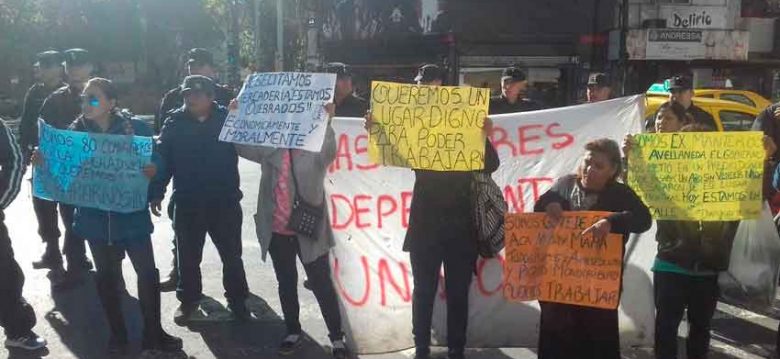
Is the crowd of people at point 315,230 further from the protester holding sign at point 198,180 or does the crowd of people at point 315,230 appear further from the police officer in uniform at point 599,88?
the police officer in uniform at point 599,88

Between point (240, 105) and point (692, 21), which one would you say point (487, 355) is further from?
point (692, 21)

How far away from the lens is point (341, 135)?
4.73m

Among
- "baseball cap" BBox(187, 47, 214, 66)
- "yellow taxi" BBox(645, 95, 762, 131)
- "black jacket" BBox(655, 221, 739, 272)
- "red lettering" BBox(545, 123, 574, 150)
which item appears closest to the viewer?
"black jacket" BBox(655, 221, 739, 272)

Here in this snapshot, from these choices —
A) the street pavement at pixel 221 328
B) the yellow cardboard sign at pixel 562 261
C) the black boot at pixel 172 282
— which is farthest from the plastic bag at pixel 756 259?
the black boot at pixel 172 282

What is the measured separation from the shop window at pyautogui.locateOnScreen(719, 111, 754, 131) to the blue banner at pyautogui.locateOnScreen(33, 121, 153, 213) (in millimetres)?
6278

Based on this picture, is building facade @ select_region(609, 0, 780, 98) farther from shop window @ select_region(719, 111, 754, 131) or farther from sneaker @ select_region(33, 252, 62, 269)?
sneaker @ select_region(33, 252, 62, 269)

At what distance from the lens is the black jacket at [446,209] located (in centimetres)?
419

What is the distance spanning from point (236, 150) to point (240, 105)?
1.05 ft

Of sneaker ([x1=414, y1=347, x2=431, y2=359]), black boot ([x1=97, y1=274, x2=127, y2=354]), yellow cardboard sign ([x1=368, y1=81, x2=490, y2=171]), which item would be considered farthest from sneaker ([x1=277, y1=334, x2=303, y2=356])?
yellow cardboard sign ([x1=368, y1=81, x2=490, y2=171])

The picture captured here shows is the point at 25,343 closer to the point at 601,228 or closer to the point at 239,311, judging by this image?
the point at 239,311

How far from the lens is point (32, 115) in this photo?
6316 mm

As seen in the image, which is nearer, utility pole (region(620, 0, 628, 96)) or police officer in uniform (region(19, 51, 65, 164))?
police officer in uniform (region(19, 51, 65, 164))

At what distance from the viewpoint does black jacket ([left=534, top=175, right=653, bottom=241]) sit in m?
3.41

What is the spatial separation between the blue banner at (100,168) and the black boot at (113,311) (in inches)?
18.2
